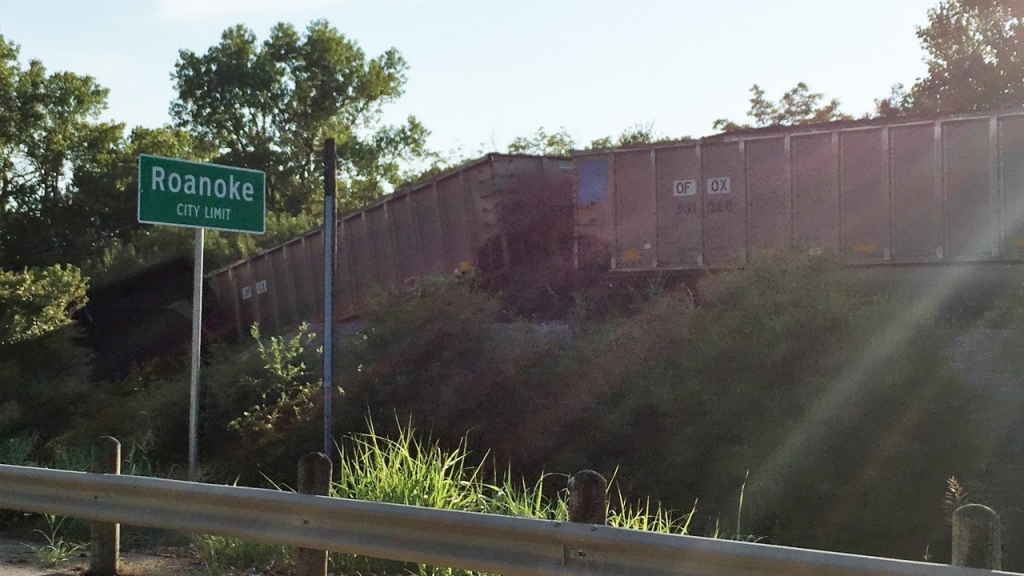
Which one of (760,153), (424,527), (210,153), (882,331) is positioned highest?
(210,153)

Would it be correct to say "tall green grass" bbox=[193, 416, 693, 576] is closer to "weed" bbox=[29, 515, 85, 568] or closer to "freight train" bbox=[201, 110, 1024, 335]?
"weed" bbox=[29, 515, 85, 568]

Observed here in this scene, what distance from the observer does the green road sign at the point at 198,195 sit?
8992mm

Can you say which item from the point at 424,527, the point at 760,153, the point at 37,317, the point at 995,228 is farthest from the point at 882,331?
the point at 37,317

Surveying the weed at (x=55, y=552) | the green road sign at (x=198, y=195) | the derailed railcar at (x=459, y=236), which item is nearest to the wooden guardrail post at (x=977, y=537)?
the weed at (x=55, y=552)

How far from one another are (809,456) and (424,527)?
6.23 meters

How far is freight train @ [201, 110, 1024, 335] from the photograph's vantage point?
15820 mm

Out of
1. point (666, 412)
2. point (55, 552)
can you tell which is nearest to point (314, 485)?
point (55, 552)

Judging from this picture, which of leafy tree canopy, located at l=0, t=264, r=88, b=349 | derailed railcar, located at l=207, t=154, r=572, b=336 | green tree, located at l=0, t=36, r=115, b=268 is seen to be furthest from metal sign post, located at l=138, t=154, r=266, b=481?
green tree, located at l=0, t=36, r=115, b=268

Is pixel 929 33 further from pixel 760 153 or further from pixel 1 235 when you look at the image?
pixel 1 235

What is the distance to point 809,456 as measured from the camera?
408 inches

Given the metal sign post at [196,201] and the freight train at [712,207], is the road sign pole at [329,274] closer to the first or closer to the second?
the metal sign post at [196,201]

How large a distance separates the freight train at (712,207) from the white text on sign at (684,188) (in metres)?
0.02

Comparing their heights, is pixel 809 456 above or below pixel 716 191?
below

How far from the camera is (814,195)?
1688 centimetres
